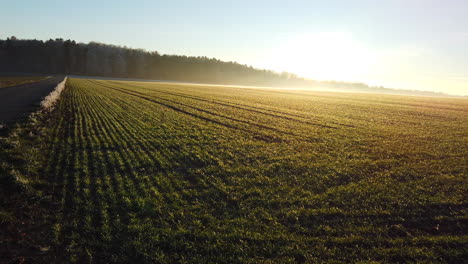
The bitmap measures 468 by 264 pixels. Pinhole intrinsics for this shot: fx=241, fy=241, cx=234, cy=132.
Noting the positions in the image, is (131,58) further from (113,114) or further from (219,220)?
(219,220)

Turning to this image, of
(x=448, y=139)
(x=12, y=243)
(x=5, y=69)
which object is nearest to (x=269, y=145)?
(x=12, y=243)

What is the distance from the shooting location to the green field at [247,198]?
6352mm

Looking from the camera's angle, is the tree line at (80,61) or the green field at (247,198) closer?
the green field at (247,198)

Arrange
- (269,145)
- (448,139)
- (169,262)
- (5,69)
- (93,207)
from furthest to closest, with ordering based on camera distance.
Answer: (5,69) < (448,139) < (269,145) < (93,207) < (169,262)

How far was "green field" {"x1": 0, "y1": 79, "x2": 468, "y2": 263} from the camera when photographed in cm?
635

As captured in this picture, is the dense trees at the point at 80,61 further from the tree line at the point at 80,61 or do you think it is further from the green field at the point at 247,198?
→ the green field at the point at 247,198

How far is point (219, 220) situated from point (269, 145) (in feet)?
31.1

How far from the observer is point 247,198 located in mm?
9047

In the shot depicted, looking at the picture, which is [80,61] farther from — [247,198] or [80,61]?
[247,198]

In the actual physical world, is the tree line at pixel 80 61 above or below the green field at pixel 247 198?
above

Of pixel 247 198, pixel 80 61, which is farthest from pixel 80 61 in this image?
pixel 247 198

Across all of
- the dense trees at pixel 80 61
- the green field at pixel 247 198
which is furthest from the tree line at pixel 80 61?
the green field at pixel 247 198

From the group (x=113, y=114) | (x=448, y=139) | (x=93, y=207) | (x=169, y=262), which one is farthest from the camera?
(x=113, y=114)

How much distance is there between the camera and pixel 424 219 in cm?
797
